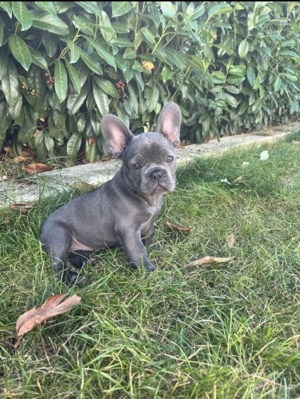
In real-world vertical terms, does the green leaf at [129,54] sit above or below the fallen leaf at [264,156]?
above

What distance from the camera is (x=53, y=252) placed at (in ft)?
8.65

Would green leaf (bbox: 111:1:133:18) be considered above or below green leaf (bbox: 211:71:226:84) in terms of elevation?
above

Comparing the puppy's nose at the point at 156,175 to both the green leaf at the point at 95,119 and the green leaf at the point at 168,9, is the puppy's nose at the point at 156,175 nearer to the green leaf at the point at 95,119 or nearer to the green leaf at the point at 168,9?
the green leaf at the point at 95,119

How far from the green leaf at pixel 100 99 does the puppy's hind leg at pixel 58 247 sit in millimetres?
1575

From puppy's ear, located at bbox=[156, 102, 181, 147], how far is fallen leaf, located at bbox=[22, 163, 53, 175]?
1772 millimetres

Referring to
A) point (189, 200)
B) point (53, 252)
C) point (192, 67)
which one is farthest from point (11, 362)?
point (192, 67)

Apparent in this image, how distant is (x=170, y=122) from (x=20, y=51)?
4.61 feet

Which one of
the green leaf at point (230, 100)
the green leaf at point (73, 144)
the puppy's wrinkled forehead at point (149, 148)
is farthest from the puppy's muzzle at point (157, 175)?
the green leaf at point (230, 100)

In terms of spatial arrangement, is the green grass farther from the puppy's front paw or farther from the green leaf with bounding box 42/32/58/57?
the green leaf with bounding box 42/32/58/57

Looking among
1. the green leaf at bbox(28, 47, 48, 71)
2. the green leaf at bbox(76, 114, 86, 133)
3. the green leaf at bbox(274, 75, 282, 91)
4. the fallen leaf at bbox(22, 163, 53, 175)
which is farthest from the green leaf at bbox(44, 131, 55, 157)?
the green leaf at bbox(274, 75, 282, 91)

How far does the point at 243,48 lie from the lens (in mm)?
5227

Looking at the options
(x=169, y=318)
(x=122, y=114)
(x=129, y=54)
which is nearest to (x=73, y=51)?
(x=129, y=54)

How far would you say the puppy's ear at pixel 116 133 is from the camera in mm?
2781

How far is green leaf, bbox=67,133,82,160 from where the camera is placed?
424cm
